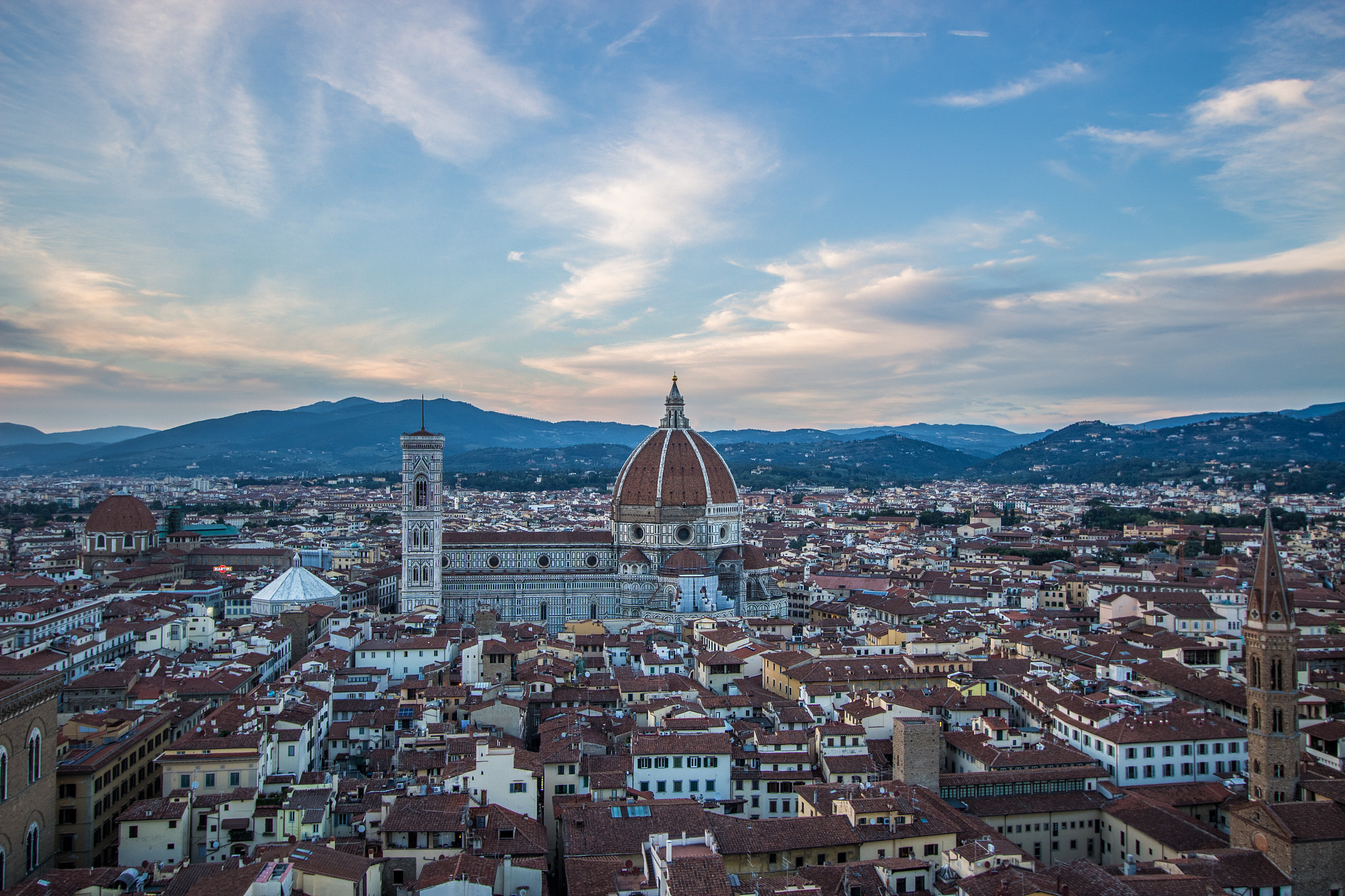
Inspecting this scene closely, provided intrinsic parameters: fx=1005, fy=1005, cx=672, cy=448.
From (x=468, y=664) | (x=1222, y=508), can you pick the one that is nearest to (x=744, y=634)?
(x=468, y=664)

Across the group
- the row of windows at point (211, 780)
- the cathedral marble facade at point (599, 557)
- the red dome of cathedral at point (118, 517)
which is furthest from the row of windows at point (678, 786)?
the red dome of cathedral at point (118, 517)

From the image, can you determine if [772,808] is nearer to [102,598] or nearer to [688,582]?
[688,582]

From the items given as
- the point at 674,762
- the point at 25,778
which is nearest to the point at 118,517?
the point at 25,778

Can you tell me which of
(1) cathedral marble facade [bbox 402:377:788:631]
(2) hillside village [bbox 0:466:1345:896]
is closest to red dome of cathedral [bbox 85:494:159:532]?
(2) hillside village [bbox 0:466:1345:896]

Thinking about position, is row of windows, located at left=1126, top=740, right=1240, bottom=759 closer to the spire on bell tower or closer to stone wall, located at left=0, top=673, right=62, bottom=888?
the spire on bell tower

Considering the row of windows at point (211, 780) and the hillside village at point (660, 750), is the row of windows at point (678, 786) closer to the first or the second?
the hillside village at point (660, 750)

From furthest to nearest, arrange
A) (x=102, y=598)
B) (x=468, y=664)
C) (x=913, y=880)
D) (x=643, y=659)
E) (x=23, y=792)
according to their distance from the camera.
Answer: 1. (x=102, y=598)
2. (x=643, y=659)
3. (x=468, y=664)
4. (x=23, y=792)
5. (x=913, y=880)
